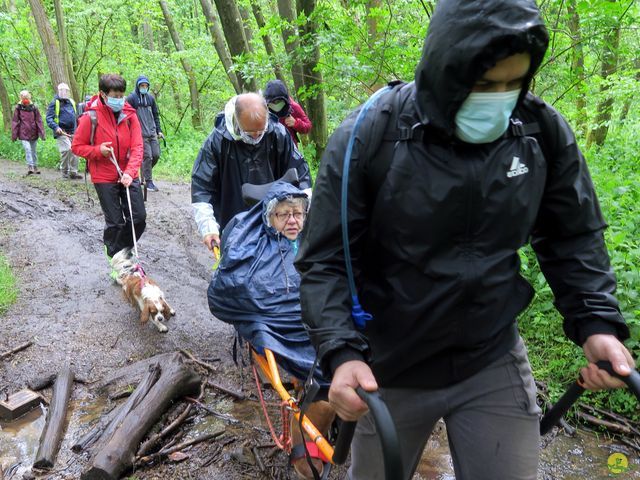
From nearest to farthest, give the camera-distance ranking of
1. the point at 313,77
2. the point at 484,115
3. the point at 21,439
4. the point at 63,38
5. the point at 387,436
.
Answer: the point at 387,436, the point at 484,115, the point at 21,439, the point at 313,77, the point at 63,38

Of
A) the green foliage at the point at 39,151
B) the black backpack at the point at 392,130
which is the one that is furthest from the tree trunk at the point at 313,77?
the green foliage at the point at 39,151

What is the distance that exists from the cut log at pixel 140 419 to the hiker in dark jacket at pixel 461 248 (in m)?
2.01

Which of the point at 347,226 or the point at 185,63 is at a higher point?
the point at 347,226

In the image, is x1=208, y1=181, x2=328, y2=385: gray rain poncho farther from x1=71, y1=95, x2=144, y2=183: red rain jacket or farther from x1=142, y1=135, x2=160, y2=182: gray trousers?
x1=142, y1=135, x2=160, y2=182: gray trousers

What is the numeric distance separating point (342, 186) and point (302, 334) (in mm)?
1968

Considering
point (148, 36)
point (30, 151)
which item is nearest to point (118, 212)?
point (30, 151)

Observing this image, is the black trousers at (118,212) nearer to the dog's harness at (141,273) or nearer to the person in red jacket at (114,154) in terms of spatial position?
the person in red jacket at (114,154)

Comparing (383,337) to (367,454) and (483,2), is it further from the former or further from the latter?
(483,2)

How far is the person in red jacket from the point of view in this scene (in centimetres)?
572

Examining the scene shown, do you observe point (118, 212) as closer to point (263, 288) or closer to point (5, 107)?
point (263, 288)

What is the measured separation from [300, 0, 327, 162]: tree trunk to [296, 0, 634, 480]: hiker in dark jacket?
222 inches

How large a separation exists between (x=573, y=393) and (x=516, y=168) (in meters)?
0.90

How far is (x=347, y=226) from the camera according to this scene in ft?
5.48

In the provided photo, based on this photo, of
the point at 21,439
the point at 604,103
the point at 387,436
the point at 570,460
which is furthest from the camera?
the point at 604,103
